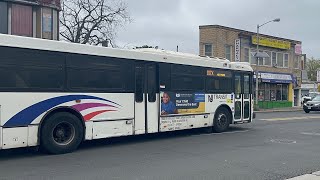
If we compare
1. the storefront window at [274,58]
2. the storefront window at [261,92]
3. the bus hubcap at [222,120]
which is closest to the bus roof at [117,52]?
the bus hubcap at [222,120]

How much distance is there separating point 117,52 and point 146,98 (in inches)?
69.3

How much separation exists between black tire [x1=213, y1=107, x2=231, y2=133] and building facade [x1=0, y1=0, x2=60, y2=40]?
12.2 m

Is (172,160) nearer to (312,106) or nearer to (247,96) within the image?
(247,96)

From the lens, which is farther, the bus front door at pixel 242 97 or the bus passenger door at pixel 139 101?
the bus front door at pixel 242 97

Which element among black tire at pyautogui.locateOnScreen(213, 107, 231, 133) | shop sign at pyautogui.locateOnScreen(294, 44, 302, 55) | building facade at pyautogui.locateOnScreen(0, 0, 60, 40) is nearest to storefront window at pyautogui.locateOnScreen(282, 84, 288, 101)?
shop sign at pyautogui.locateOnScreen(294, 44, 302, 55)

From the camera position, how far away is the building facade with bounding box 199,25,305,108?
4253cm

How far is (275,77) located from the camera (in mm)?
48562

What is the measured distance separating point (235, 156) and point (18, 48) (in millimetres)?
5884

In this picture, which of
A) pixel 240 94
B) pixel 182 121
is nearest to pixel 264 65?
pixel 240 94

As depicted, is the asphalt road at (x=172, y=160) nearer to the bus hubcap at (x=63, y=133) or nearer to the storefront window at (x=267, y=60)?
the bus hubcap at (x=63, y=133)

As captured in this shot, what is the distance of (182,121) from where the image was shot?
47.9 ft

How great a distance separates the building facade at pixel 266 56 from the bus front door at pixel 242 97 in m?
24.0

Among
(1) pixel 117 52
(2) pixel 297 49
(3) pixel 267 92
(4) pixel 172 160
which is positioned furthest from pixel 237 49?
(4) pixel 172 160

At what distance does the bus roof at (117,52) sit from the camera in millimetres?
10094
